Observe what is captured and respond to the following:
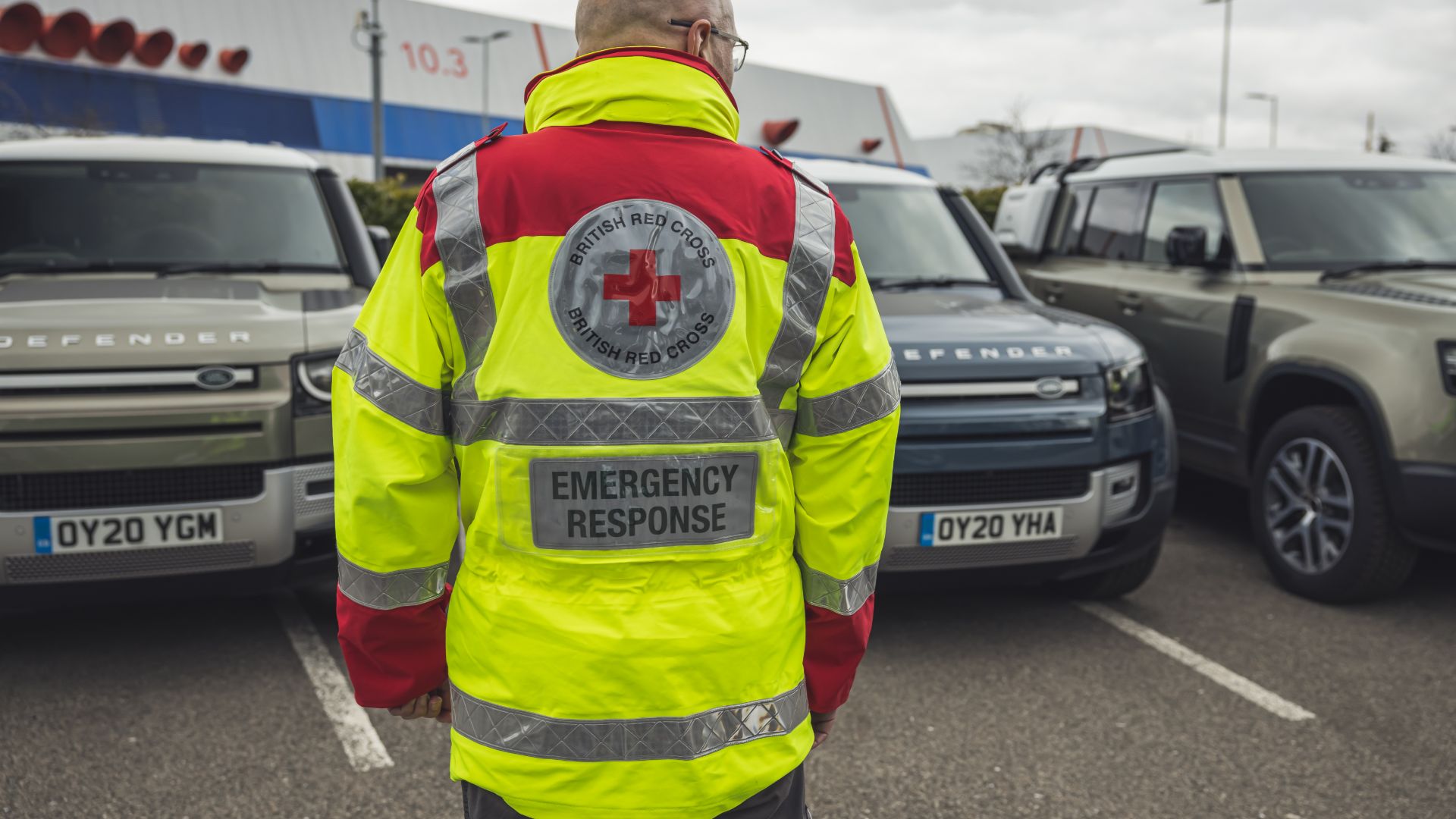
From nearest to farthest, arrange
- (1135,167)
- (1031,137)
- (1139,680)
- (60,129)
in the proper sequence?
1. (1139,680)
2. (1135,167)
3. (60,129)
4. (1031,137)

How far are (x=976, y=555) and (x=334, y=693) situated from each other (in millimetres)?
2154

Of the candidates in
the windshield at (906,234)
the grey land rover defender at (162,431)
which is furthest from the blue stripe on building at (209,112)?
the grey land rover defender at (162,431)

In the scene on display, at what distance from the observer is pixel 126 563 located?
3.67m

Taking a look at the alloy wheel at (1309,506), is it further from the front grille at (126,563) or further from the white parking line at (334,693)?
the front grille at (126,563)

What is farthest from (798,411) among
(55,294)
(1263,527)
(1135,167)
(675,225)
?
(1135,167)

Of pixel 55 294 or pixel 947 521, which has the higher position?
pixel 55 294

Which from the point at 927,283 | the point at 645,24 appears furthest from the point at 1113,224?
the point at 645,24

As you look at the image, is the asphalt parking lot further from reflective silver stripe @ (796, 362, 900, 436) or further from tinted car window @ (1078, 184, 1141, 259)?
tinted car window @ (1078, 184, 1141, 259)

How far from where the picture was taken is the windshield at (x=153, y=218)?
4805 millimetres

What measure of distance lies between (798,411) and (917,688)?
8.13 ft

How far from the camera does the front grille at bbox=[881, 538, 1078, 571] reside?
4086 mm

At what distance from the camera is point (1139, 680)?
402 centimetres

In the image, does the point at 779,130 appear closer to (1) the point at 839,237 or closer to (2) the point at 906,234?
(2) the point at 906,234

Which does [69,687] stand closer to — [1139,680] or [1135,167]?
[1139,680]
